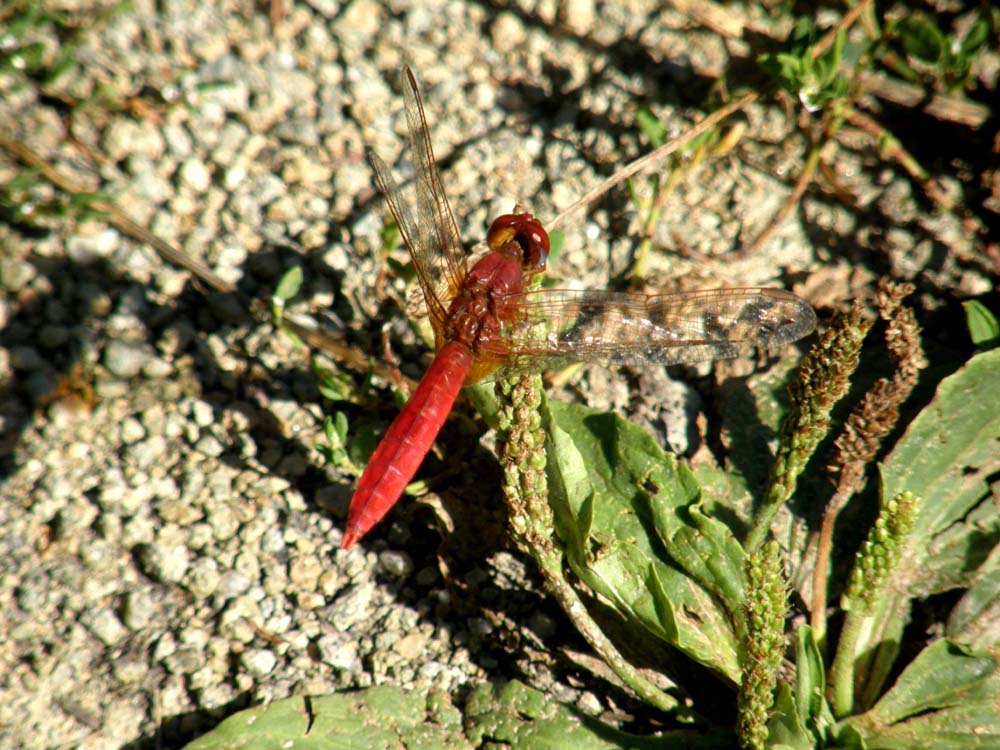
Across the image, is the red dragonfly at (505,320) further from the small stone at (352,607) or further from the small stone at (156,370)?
the small stone at (156,370)

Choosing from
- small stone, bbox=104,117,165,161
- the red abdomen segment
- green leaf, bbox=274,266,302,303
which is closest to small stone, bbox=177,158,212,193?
small stone, bbox=104,117,165,161

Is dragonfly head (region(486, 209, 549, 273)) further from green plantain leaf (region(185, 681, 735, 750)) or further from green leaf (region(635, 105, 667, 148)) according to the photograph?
green plantain leaf (region(185, 681, 735, 750))

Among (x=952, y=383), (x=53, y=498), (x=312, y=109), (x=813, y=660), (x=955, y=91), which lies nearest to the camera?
(x=813, y=660)

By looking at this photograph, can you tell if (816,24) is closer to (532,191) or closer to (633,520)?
(532,191)

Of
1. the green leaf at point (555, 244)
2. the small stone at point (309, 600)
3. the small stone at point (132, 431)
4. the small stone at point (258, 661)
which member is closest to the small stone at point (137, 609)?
the small stone at point (258, 661)

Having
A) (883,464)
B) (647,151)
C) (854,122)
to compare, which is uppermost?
(854,122)

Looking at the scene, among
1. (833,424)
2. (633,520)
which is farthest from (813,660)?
(833,424)
